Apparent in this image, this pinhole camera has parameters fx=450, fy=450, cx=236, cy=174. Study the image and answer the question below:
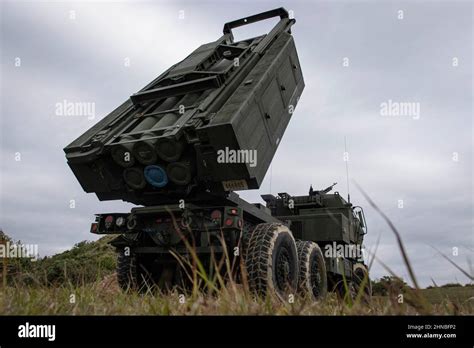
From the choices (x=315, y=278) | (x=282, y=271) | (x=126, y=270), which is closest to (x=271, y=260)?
(x=282, y=271)

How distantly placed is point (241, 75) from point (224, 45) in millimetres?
1634

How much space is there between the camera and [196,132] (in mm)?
5852

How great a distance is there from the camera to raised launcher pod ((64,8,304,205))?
19.4 feet

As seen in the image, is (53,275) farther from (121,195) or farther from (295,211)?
(295,211)

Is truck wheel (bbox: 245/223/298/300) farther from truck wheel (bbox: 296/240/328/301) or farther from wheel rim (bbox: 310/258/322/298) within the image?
wheel rim (bbox: 310/258/322/298)

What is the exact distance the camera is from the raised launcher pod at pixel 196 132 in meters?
5.93

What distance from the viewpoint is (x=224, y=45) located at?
336 inches

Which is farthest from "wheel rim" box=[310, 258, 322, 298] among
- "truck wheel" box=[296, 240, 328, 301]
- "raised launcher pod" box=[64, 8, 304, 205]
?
"raised launcher pod" box=[64, 8, 304, 205]

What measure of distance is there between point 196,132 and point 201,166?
0.52m

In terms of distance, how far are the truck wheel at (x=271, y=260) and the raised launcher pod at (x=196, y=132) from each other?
0.75m

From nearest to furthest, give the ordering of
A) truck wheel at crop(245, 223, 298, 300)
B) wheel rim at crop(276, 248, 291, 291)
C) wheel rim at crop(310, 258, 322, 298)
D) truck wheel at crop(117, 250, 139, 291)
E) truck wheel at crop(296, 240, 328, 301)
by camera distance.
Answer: truck wheel at crop(245, 223, 298, 300) < wheel rim at crop(276, 248, 291, 291) < truck wheel at crop(117, 250, 139, 291) < truck wheel at crop(296, 240, 328, 301) < wheel rim at crop(310, 258, 322, 298)

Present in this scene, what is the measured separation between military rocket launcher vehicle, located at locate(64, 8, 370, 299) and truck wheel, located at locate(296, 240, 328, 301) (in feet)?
0.06

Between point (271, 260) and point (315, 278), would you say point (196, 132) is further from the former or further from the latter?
point (315, 278)
